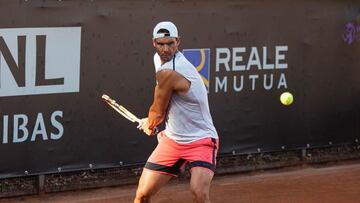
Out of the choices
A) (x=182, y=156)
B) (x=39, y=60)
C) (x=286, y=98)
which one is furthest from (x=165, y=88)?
(x=286, y=98)

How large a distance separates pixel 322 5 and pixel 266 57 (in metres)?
0.99

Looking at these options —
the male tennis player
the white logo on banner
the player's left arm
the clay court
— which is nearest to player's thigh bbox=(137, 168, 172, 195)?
the male tennis player

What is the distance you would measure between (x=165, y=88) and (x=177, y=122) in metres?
0.32

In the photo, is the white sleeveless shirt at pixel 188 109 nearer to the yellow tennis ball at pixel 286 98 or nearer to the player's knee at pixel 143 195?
the player's knee at pixel 143 195

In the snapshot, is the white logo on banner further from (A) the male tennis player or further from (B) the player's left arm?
(B) the player's left arm

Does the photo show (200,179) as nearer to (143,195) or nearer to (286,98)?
(143,195)

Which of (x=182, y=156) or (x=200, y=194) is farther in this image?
(x=182, y=156)

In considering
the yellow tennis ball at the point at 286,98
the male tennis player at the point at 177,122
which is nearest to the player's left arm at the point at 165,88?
the male tennis player at the point at 177,122

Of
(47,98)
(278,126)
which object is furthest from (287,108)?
(47,98)

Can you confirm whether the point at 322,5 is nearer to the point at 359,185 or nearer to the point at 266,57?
the point at 266,57

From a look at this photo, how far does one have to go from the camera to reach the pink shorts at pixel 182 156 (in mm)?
5848

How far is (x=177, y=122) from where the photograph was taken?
5891 mm

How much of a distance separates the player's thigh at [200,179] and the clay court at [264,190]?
6.66ft

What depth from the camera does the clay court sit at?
7.82 m
